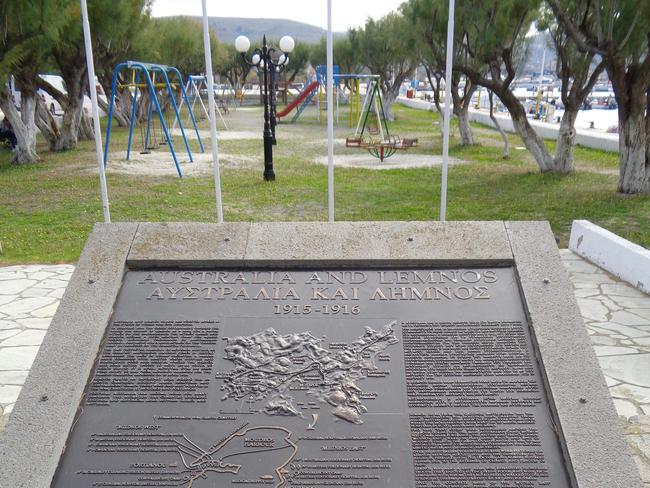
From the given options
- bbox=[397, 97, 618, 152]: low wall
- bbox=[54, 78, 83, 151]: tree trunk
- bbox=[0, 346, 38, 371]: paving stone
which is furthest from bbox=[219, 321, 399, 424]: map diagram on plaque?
bbox=[54, 78, 83, 151]: tree trunk

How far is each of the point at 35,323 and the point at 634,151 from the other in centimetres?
894

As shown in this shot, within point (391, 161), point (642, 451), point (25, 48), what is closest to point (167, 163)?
point (25, 48)

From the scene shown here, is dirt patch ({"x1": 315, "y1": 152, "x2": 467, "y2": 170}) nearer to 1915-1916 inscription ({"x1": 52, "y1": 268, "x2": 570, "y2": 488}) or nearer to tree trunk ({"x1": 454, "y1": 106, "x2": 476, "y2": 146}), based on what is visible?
tree trunk ({"x1": 454, "y1": 106, "x2": 476, "y2": 146})

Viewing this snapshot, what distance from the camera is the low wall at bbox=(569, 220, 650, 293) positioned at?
5662 millimetres

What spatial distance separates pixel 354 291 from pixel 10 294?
4.06m

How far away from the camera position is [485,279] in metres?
3.28

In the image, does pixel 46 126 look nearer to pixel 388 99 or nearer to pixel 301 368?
pixel 388 99

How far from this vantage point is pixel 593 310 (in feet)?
17.2

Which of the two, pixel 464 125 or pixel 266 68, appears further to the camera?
pixel 464 125

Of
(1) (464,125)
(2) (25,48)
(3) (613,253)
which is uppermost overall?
(2) (25,48)

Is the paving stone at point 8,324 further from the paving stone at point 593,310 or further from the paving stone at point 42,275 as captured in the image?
the paving stone at point 593,310

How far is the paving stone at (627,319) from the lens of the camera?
5.00 meters

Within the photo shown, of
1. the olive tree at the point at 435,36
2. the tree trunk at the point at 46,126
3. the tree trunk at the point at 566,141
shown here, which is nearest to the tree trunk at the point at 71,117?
the tree trunk at the point at 46,126

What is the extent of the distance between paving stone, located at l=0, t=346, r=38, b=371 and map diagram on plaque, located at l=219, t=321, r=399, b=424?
90.1 inches
